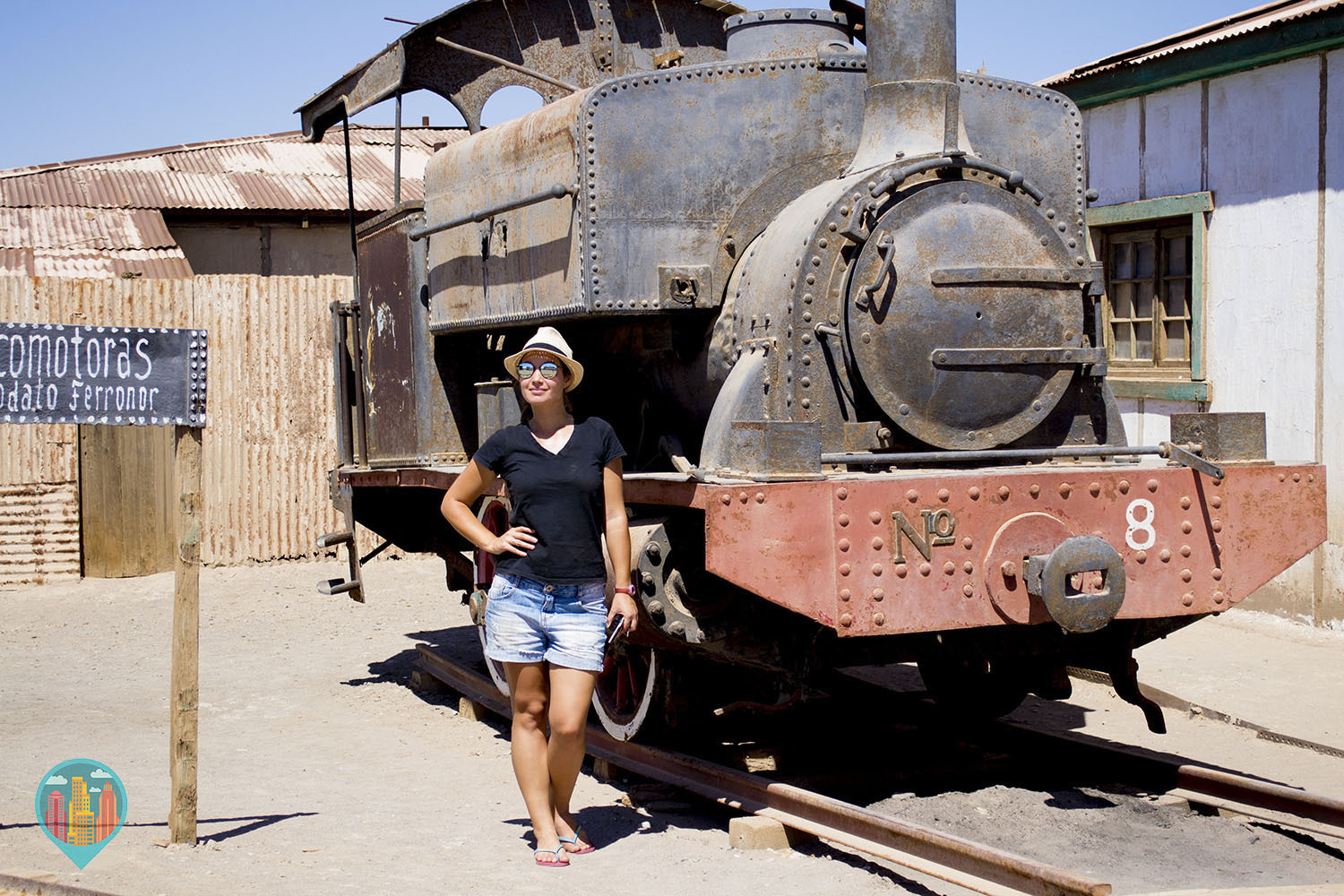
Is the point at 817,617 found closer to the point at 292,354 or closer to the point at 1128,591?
the point at 1128,591

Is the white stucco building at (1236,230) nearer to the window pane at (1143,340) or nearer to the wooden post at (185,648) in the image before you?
the window pane at (1143,340)

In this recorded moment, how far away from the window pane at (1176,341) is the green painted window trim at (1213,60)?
63.3 inches

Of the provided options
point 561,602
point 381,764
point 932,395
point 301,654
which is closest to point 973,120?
point 932,395

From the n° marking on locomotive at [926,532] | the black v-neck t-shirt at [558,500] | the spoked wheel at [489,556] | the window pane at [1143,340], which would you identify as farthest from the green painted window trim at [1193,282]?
the black v-neck t-shirt at [558,500]

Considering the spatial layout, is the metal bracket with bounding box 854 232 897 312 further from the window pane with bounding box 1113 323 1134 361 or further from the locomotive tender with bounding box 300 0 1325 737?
the window pane with bounding box 1113 323 1134 361

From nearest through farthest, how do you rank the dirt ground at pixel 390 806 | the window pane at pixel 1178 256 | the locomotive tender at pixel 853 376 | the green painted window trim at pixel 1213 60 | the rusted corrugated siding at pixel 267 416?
the dirt ground at pixel 390 806
the locomotive tender at pixel 853 376
the green painted window trim at pixel 1213 60
the window pane at pixel 1178 256
the rusted corrugated siding at pixel 267 416

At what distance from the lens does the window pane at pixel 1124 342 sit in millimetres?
9992

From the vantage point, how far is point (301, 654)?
8.98 m

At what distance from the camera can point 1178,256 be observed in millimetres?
9594

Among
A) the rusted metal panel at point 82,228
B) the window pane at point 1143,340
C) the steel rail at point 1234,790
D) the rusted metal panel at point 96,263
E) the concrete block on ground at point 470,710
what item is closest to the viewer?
the steel rail at point 1234,790

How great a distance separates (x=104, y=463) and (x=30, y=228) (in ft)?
10.6

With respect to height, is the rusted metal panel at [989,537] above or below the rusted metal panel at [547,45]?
below

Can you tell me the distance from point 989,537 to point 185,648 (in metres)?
2.69

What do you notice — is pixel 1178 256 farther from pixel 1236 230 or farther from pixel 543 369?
pixel 543 369
